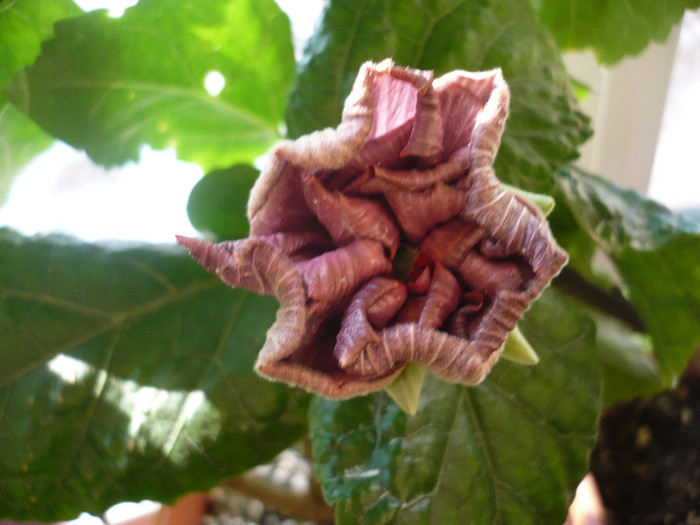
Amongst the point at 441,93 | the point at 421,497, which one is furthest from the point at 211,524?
the point at 441,93

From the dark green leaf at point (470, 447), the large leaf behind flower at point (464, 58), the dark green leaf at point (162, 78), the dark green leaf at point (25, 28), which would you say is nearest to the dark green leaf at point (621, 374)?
the dark green leaf at point (470, 447)

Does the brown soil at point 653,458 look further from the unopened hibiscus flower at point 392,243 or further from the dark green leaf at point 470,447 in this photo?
the unopened hibiscus flower at point 392,243

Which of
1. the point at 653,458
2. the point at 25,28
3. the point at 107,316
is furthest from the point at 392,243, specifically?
the point at 653,458

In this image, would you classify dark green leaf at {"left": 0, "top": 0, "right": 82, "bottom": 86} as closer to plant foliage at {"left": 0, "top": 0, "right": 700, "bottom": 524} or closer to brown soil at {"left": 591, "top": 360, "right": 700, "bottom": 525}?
plant foliage at {"left": 0, "top": 0, "right": 700, "bottom": 524}

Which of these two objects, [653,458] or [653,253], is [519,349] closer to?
[653,253]

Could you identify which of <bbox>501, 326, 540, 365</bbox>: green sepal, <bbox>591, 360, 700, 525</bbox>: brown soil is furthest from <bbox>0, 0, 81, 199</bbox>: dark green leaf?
<bbox>591, 360, 700, 525</bbox>: brown soil

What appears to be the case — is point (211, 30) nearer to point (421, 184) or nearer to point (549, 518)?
point (421, 184)

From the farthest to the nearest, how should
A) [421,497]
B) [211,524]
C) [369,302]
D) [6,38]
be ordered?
[211,524] → [6,38] → [421,497] → [369,302]
